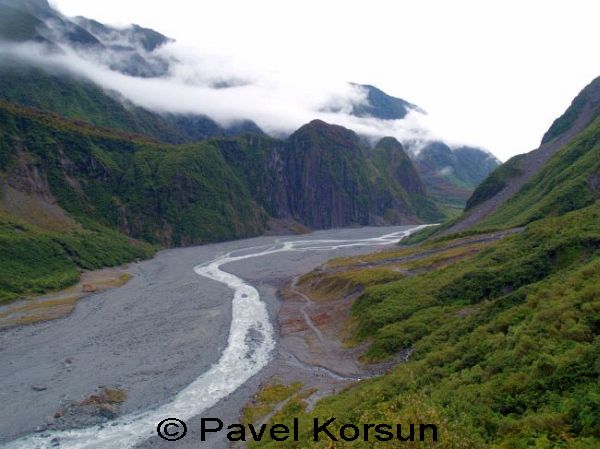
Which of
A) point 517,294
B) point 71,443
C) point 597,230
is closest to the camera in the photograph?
point 71,443

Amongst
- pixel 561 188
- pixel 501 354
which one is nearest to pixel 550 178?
pixel 561 188

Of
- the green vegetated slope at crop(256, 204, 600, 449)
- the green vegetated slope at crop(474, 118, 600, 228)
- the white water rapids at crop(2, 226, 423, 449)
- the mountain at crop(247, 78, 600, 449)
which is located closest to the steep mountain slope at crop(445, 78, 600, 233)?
the green vegetated slope at crop(474, 118, 600, 228)

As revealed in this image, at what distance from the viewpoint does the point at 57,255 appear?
13075 centimetres

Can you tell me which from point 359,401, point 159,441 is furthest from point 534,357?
point 159,441

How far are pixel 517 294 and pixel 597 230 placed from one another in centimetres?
1604

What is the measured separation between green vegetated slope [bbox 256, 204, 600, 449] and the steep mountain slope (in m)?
42.9

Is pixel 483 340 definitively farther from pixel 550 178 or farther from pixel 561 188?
pixel 550 178

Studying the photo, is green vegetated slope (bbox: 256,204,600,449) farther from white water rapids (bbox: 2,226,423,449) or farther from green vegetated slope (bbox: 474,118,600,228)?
green vegetated slope (bbox: 474,118,600,228)

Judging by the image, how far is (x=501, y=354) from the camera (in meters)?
32.2

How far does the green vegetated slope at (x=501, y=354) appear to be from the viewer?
2333 centimetres

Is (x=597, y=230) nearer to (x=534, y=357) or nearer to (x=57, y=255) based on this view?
(x=534, y=357)

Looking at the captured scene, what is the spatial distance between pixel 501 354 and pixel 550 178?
113 metres

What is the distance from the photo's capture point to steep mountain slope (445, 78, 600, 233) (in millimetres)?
103356

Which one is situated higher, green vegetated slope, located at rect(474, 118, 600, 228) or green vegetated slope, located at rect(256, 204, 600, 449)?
green vegetated slope, located at rect(474, 118, 600, 228)
